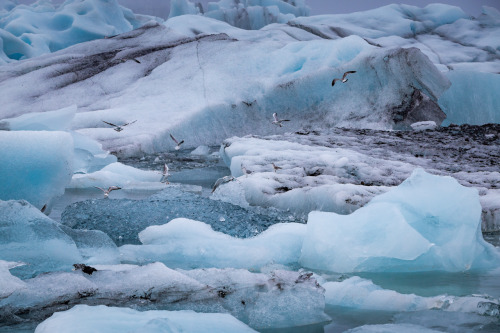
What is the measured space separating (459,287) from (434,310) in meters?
0.52

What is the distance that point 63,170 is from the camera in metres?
4.31

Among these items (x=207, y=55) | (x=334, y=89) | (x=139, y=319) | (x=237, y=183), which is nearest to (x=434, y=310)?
(x=139, y=319)

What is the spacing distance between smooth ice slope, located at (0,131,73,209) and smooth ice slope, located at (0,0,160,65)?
16.2 meters

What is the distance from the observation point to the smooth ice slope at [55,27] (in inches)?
756

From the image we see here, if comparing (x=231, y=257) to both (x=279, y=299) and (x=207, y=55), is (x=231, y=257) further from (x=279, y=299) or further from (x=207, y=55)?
(x=207, y=55)

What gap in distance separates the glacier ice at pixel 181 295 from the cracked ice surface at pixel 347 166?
199 cm

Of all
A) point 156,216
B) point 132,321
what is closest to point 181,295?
point 132,321

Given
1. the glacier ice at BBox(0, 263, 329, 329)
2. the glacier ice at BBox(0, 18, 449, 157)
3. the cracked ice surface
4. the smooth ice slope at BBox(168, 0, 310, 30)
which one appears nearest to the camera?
the glacier ice at BBox(0, 263, 329, 329)

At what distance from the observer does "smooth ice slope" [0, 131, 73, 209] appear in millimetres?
4082

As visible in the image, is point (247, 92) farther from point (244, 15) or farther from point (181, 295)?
point (244, 15)

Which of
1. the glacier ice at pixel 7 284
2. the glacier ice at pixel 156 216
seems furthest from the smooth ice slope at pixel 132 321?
the glacier ice at pixel 156 216

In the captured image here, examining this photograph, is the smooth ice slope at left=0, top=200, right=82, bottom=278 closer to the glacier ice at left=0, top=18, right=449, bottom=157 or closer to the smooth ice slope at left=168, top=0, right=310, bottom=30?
the glacier ice at left=0, top=18, right=449, bottom=157

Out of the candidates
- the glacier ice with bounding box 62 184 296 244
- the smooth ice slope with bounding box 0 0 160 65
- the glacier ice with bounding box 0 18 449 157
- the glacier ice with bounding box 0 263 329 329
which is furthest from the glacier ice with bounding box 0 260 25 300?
the smooth ice slope with bounding box 0 0 160 65

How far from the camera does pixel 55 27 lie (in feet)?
67.2
